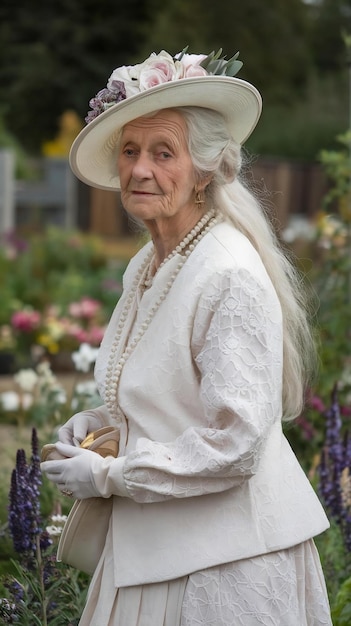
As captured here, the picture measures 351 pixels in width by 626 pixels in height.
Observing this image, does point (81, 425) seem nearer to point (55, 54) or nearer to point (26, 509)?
point (26, 509)

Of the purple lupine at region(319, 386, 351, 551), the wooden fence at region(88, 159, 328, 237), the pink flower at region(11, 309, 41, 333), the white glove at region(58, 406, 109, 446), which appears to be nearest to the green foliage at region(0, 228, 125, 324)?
the pink flower at region(11, 309, 41, 333)

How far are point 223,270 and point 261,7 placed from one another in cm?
3128

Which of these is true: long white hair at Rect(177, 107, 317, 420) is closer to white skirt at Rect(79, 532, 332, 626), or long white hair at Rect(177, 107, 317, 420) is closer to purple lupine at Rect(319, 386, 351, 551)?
white skirt at Rect(79, 532, 332, 626)

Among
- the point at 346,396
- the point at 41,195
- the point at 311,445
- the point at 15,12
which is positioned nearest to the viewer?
the point at 311,445

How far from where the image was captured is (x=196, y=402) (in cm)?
263

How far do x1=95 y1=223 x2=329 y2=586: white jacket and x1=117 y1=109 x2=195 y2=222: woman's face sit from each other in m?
0.12

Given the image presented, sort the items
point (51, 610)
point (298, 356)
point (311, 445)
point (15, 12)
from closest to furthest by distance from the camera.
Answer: point (298, 356) → point (51, 610) → point (311, 445) → point (15, 12)

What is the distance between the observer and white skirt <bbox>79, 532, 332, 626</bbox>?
2.60 m

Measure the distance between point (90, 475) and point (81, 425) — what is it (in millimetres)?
366

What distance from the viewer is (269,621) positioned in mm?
2625

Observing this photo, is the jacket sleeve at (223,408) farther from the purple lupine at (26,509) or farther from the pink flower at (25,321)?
the pink flower at (25,321)

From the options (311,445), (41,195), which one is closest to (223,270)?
(311,445)

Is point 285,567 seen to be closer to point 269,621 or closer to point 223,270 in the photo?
point 269,621

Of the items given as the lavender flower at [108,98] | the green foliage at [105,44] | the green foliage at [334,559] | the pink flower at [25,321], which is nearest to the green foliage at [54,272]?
the pink flower at [25,321]
